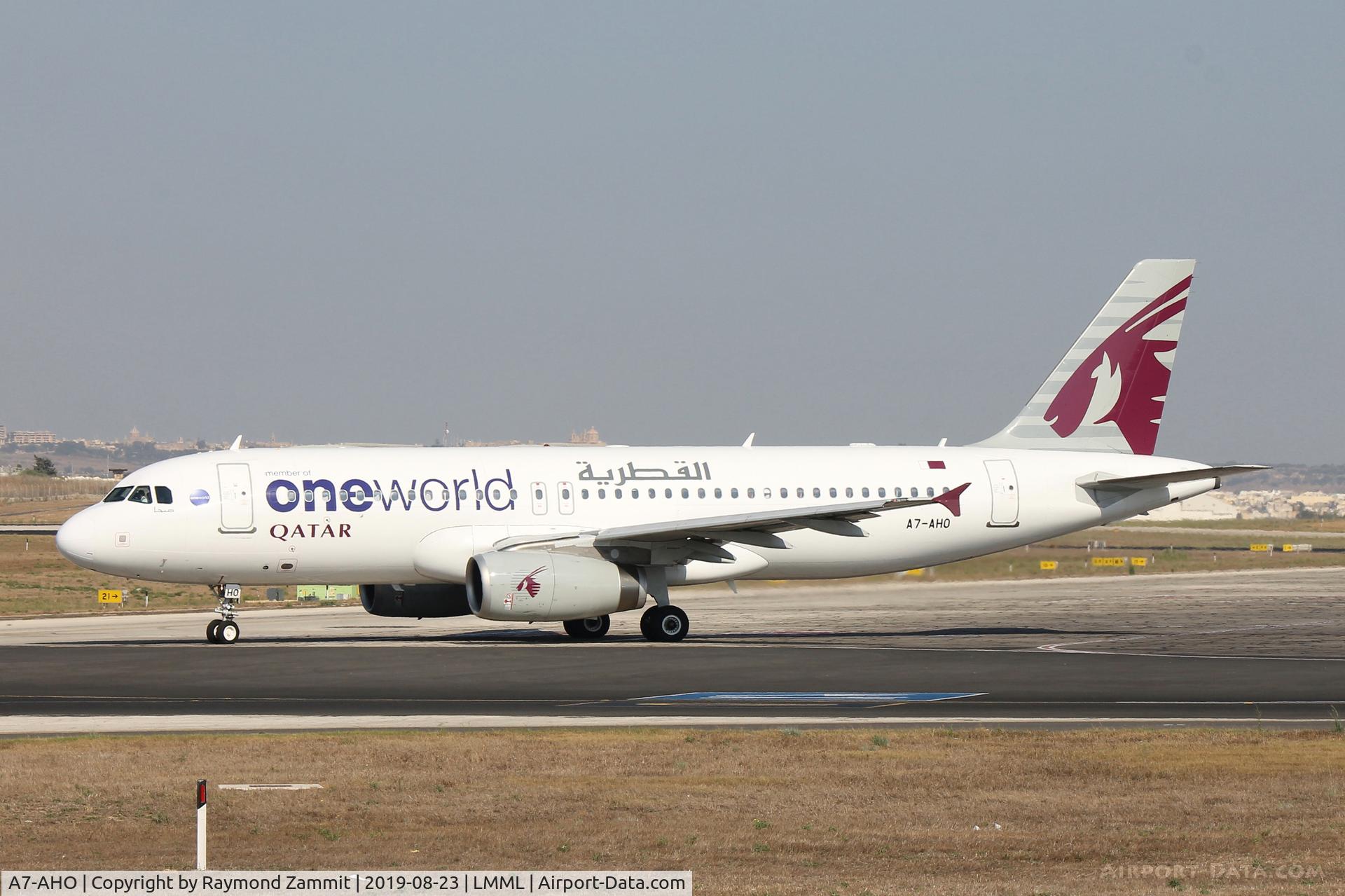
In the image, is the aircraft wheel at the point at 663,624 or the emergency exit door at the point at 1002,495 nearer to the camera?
the aircraft wheel at the point at 663,624

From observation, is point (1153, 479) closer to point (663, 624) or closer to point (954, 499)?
point (954, 499)

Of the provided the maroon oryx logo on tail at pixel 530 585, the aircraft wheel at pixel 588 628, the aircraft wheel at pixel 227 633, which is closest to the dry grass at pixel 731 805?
the maroon oryx logo on tail at pixel 530 585

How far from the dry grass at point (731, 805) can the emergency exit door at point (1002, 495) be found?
63.1 ft

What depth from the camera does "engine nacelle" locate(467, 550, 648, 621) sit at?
32.9 m

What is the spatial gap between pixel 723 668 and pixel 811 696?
15.5ft

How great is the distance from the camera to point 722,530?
3428cm

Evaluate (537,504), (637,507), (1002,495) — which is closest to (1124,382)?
(1002,495)

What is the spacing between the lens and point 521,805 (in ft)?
49.3

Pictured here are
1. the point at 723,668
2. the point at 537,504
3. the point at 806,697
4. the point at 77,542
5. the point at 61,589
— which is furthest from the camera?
the point at 61,589

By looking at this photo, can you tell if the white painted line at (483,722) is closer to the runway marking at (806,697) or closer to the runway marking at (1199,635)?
the runway marking at (806,697)

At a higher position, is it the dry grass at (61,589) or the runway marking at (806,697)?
the dry grass at (61,589)

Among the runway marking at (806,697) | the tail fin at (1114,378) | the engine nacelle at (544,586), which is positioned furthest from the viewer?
the tail fin at (1114,378)

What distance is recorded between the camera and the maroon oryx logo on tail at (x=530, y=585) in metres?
32.9

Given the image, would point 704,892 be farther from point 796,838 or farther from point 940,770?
point 940,770
